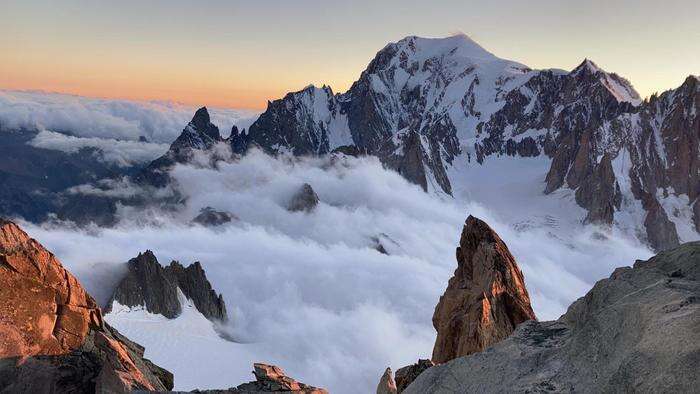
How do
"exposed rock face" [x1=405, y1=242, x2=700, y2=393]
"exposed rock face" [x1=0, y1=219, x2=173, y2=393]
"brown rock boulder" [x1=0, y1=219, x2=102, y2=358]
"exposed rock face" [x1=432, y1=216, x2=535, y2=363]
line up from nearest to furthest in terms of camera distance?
"exposed rock face" [x1=405, y1=242, x2=700, y2=393], "exposed rock face" [x1=0, y1=219, x2=173, y2=393], "brown rock boulder" [x1=0, y1=219, x2=102, y2=358], "exposed rock face" [x1=432, y1=216, x2=535, y2=363]


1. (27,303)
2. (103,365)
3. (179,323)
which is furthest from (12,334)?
(179,323)

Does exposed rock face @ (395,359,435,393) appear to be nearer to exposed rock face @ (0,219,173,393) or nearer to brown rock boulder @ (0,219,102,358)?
exposed rock face @ (0,219,173,393)

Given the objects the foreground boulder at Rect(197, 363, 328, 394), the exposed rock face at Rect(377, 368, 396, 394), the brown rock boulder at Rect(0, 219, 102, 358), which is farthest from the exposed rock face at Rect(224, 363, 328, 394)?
the brown rock boulder at Rect(0, 219, 102, 358)

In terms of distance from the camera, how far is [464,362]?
53.3ft

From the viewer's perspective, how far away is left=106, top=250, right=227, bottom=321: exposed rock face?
11056cm

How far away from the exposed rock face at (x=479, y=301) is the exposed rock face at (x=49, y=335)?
2546 cm

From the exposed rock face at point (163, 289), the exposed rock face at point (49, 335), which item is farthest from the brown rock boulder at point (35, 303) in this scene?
the exposed rock face at point (163, 289)

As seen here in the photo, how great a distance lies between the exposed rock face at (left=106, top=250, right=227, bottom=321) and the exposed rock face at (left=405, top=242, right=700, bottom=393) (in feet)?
341

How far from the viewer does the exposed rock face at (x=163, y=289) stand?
111 meters

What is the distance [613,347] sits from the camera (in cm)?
1266

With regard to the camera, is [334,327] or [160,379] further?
[334,327]

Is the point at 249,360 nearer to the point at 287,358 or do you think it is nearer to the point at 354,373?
the point at 287,358

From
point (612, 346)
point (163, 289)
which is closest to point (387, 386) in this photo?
point (612, 346)

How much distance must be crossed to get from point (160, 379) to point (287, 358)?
97049mm
